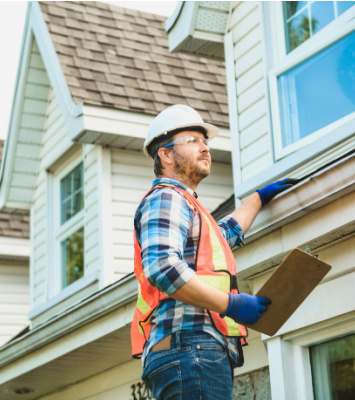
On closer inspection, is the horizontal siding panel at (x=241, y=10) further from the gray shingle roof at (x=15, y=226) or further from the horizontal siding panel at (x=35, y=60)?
the gray shingle roof at (x=15, y=226)

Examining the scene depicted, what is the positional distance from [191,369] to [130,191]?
6.35 metres

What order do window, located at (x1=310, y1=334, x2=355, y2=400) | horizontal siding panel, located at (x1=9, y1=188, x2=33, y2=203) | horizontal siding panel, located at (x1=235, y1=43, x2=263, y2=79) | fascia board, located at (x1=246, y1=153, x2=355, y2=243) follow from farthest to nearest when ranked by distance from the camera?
horizontal siding panel, located at (x1=9, y1=188, x2=33, y2=203) < horizontal siding panel, located at (x1=235, y1=43, x2=263, y2=79) < window, located at (x1=310, y1=334, x2=355, y2=400) < fascia board, located at (x1=246, y1=153, x2=355, y2=243)

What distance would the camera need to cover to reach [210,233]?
362 cm

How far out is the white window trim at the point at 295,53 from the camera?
19.0 feet

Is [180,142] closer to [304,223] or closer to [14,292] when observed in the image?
[304,223]

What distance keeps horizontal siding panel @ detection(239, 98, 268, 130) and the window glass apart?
3.78 meters

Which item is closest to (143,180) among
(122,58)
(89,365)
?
(122,58)

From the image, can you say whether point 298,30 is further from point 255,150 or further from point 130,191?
point 130,191

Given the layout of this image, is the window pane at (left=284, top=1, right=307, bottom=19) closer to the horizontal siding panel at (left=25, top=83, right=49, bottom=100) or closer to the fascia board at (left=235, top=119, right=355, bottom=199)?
the fascia board at (left=235, top=119, right=355, bottom=199)

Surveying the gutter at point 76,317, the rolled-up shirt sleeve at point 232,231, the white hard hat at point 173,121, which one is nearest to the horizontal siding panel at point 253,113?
the gutter at point 76,317

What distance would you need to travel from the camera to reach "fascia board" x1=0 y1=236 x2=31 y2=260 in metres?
14.0

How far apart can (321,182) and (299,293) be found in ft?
3.93

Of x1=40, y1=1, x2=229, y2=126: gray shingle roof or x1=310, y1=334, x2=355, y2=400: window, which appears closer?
x1=310, y1=334, x2=355, y2=400: window

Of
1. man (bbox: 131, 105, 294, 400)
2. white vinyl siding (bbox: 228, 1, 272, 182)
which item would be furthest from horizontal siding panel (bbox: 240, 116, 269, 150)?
man (bbox: 131, 105, 294, 400)
